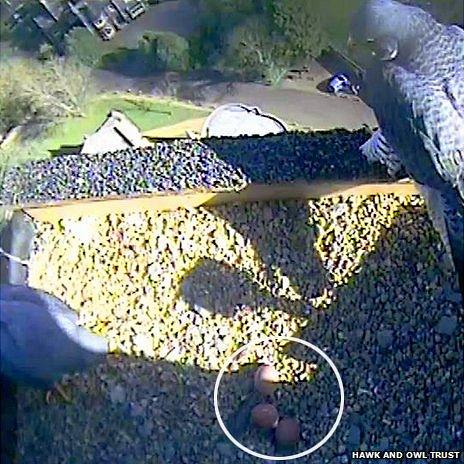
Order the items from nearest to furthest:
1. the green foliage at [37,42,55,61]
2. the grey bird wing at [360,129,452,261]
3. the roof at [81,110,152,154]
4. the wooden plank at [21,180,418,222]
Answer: the grey bird wing at [360,129,452,261]
the wooden plank at [21,180,418,222]
the roof at [81,110,152,154]
the green foliage at [37,42,55,61]

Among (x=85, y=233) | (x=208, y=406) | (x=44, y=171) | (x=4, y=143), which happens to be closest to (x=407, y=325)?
(x=208, y=406)

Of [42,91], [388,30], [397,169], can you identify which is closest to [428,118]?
[388,30]

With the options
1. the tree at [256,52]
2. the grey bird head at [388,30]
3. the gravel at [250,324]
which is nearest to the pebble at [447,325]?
the gravel at [250,324]

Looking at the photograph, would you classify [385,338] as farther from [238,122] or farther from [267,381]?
[238,122]

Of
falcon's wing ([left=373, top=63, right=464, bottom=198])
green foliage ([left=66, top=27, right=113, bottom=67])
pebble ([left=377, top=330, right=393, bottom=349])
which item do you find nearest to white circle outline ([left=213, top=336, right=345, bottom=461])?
pebble ([left=377, top=330, right=393, bottom=349])

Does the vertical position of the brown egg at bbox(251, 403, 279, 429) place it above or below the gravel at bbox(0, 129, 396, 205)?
below

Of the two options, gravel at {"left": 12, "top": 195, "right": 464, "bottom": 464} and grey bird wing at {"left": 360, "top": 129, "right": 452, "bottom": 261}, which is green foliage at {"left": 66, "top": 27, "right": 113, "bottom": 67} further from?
grey bird wing at {"left": 360, "top": 129, "right": 452, "bottom": 261}

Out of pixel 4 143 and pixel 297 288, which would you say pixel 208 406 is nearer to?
pixel 297 288
